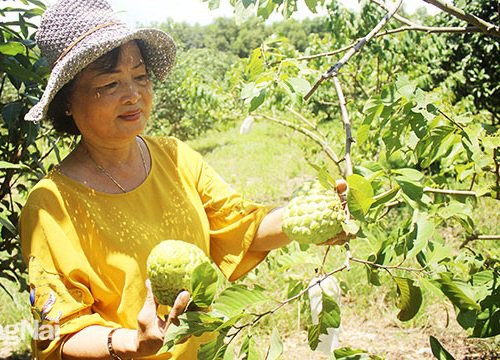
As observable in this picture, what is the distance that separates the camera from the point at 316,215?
3.06 feet

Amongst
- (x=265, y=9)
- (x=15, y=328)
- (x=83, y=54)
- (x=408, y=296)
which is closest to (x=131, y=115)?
(x=83, y=54)

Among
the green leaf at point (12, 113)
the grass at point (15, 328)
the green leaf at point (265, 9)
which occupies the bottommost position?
the grass at point (15, 328)

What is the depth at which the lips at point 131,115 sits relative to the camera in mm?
1180

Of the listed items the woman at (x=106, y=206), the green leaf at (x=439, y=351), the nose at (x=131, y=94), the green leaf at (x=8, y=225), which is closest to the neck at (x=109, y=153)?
the woman at (x=106, y=206)

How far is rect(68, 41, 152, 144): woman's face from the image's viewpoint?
3.83 feet

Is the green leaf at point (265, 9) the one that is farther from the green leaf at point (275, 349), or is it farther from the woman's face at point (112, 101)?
the green leaf at point (275, 349)

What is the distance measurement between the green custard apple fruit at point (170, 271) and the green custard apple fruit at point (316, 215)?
0.63 feet

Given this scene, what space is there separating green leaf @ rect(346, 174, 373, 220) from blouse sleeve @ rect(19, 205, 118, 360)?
23.2 inches

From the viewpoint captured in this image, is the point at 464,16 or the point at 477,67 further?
the point at 477,67

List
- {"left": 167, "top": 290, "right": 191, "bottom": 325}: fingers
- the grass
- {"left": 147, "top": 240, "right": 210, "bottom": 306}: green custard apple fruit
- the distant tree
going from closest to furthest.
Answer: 1. {"left": 167, "top": 290, "right": 191, "bottom": 325}: fingers
2. {"left": 147, "top": 240, "right": 210, "bottom": 306}: green custard apple fruit
3. the grass
4. the distant tree

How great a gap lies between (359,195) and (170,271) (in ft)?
1.21

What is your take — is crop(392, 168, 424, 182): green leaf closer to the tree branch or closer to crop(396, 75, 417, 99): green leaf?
crop(396, 75, 417, 99): green leaf

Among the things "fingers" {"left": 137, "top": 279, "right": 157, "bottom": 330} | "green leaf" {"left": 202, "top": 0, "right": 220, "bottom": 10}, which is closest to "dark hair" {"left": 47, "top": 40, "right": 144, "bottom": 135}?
"green leaf" {"left": 202, "top": 0, "right": 220, "bottom": 10}

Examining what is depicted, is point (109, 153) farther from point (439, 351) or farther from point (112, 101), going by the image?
point (439, 351)
